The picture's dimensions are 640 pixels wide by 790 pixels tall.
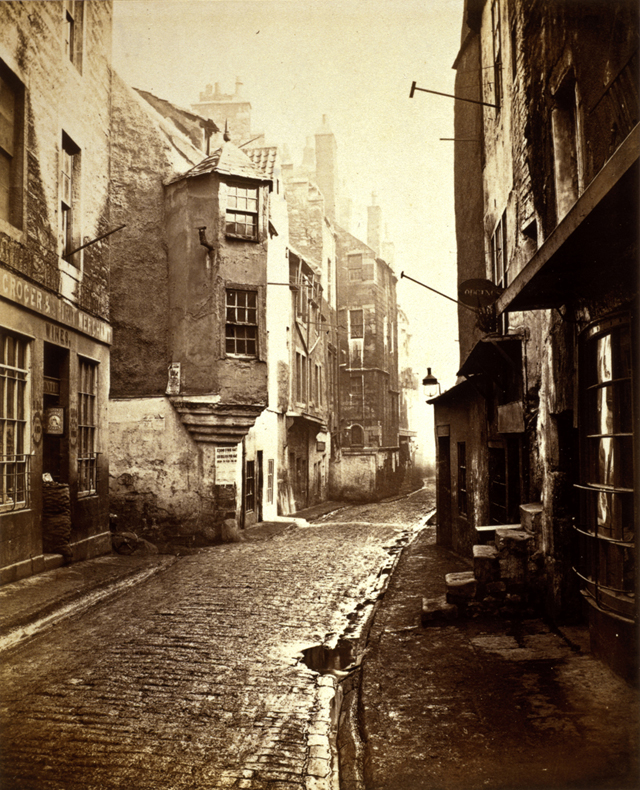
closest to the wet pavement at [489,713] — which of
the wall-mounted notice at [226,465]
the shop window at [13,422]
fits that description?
the shop window at [13,422]

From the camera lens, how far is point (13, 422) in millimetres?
10234

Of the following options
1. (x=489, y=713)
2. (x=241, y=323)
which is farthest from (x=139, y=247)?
(x=489, y=713)

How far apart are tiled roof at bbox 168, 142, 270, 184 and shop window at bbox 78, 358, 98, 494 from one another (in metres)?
5.82

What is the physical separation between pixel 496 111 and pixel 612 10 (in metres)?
5.74

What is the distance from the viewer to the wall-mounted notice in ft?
55.4

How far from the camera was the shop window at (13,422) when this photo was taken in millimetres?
9883

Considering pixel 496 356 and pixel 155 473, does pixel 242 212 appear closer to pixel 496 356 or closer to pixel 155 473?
pixel 155 473

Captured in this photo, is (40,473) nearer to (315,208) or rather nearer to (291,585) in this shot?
(291,585)

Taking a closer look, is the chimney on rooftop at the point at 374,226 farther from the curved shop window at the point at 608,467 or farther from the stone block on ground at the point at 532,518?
the curved shop window at the point at 608,467

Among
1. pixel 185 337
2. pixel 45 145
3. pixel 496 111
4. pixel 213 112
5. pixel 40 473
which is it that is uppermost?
pixel 213 112

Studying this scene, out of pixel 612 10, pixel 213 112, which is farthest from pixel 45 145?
pixel 213 112

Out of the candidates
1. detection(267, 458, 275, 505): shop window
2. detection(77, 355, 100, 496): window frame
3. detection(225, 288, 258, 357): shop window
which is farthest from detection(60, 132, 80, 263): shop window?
detection(267, 458, 275, 505): shop window

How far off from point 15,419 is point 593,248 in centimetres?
813

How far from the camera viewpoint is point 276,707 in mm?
5371
